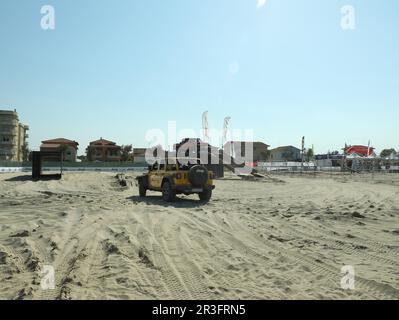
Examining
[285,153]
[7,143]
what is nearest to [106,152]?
[7,143]

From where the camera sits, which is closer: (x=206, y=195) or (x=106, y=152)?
(x=206, y=195)

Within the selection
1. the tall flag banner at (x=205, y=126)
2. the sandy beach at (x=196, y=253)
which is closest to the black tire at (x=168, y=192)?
the sandy beach at (x=196, y=253)

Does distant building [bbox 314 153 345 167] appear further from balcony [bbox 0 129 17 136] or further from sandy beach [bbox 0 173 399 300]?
balcony [bbox 0 129 17 136]

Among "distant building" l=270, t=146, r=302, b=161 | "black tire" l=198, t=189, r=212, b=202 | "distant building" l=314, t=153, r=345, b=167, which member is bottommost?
"black tire" l=198, t=189, r=212, b=202

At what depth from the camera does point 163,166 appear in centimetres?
1808

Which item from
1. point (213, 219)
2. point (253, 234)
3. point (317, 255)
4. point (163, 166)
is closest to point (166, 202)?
point (163, 166)

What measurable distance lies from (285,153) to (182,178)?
123428mm

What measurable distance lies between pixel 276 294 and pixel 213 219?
21.6 feet

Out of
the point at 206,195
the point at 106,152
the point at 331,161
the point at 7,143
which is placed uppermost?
the point at 7,143

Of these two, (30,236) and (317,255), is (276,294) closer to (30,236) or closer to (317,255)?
(317,255)

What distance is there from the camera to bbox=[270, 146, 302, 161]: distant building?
440ft

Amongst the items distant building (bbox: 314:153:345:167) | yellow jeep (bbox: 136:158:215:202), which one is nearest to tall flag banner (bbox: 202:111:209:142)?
distant building (bbox: 314:153:345:167)

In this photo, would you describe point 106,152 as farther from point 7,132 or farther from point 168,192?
point 168,192

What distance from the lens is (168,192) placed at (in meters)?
16.9
